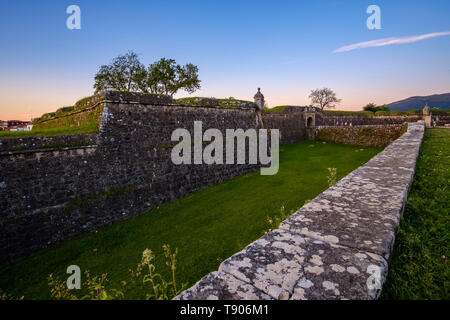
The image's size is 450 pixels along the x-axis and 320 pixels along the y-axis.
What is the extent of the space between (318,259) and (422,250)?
3.27 ft

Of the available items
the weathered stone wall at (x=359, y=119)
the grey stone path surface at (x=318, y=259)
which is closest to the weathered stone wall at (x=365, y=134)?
the weathered stone wall at (x=359, y=119)

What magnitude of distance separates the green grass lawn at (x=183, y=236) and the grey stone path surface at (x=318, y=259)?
12.5 ft

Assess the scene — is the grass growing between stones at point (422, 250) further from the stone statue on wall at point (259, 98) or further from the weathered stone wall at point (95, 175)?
the stone statue on wall at point (259, 98)

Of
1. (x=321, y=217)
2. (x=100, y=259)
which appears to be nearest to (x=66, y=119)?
(x=100, y=259)

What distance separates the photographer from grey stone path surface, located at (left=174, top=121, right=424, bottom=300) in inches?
52.1

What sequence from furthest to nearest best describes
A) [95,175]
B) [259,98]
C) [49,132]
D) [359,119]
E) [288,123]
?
[359,119]
[288,123]
[259,98]
[95,175]
[49,132]

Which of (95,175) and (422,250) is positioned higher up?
(422,250)

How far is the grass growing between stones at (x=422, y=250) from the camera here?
1409 millimetres

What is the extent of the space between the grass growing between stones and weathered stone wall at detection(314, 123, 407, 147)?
1740 cm

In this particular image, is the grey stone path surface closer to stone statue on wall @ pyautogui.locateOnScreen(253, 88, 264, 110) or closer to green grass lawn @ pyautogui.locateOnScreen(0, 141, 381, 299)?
green grass lawn @ pyautogui.locateOnScreen(0, 141, 381, 299)

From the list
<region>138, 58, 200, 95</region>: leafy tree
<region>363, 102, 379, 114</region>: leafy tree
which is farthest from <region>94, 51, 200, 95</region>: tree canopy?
<region>363, 102, 379, 114</region>: leafy tree

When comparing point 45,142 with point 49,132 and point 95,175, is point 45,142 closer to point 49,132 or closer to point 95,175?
point 49,132

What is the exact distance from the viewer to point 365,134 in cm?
1933

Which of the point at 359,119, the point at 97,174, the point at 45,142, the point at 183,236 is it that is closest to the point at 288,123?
the point at 359,119
